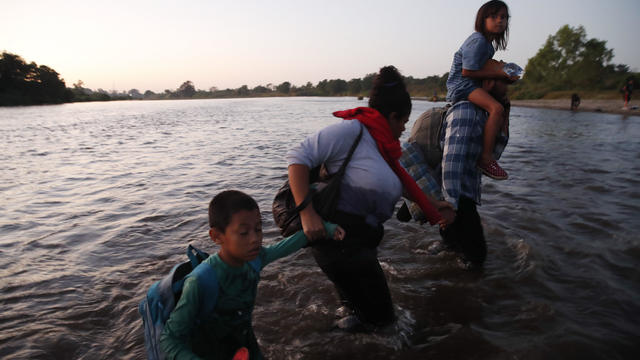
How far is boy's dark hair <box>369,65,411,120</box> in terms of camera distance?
6.79 ft

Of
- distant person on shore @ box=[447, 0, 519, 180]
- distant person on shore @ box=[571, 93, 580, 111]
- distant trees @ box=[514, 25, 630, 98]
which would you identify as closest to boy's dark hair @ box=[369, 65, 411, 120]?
distant person on shore @ box=[447, 0, 519, 180]

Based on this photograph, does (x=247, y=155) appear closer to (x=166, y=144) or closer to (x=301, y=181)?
(x=166, y=144)

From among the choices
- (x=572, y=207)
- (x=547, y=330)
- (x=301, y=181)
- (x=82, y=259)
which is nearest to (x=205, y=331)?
(x=301, y=181)

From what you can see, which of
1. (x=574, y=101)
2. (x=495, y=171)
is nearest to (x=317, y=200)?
(x=495, y=171)

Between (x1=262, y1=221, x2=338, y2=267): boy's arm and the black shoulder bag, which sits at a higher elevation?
the black shoulder bag

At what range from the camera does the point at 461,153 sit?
308 centimetres

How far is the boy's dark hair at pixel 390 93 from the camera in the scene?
207cm

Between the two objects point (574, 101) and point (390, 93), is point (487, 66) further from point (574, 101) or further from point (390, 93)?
point (574, 101)

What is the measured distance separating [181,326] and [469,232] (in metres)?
2.79

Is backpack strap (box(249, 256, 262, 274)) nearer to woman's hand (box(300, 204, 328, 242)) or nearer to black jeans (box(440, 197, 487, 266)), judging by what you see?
woman's hand (box(300, 204, 328, 242))

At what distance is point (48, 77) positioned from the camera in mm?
73250

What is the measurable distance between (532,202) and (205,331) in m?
6.41

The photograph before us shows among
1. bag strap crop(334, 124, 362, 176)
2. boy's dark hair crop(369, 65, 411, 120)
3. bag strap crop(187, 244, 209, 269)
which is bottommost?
bag strap crop(187, 244, 209, 269)

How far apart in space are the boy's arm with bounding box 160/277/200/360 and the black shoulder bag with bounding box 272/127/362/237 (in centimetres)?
66
